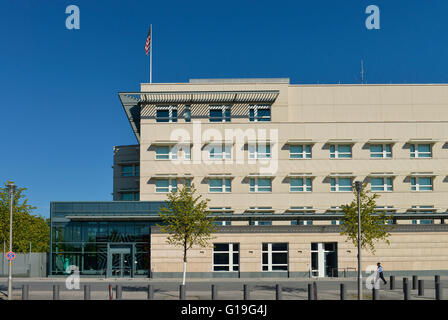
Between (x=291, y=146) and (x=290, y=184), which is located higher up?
(x=291, y=146)

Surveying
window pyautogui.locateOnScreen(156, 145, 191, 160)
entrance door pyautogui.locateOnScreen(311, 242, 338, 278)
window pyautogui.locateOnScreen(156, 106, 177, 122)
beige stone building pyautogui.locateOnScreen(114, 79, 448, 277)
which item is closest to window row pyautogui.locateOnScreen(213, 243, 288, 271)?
entrance door pyautogui.locateOnScreen(311, 242, 338, 278)

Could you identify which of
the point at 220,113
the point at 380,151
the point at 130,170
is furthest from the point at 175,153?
the point at 380,151

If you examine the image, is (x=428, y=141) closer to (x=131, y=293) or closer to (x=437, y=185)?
(x=437, y=185)

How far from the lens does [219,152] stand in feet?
163

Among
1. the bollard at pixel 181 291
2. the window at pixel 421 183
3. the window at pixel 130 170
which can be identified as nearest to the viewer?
the bollard at pixel 181 291

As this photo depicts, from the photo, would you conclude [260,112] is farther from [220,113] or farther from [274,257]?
[274,257]

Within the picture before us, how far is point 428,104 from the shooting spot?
174 ft

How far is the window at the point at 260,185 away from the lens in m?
49.7

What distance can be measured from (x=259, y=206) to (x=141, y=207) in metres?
12.0

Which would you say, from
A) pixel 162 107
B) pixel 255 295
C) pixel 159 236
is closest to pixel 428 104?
pixel 162 107

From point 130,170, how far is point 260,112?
1924 centimetres

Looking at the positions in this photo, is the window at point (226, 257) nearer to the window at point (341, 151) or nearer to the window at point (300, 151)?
the window at point (300, 151)

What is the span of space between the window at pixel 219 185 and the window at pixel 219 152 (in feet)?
7.71

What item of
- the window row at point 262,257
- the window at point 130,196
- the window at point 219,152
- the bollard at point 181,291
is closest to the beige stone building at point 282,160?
the window at point 219,152
